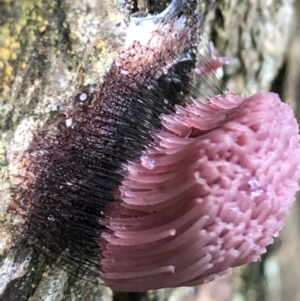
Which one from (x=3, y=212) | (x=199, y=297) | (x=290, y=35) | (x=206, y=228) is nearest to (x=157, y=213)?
(x=206, y=228)

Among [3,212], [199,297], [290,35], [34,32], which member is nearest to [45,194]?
[3,212]

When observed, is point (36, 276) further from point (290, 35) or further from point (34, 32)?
point (290, 35)

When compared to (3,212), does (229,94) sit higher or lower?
higher

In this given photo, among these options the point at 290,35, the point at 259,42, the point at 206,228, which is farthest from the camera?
the point at 290,35

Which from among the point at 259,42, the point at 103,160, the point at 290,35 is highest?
the point at 290,35

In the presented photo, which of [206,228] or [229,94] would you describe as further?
[229,94]

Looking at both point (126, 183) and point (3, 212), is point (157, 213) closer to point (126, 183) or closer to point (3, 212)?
point (126, 183)

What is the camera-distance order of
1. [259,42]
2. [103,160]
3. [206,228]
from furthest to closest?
[259,42] < [103,160] < [206,228]
